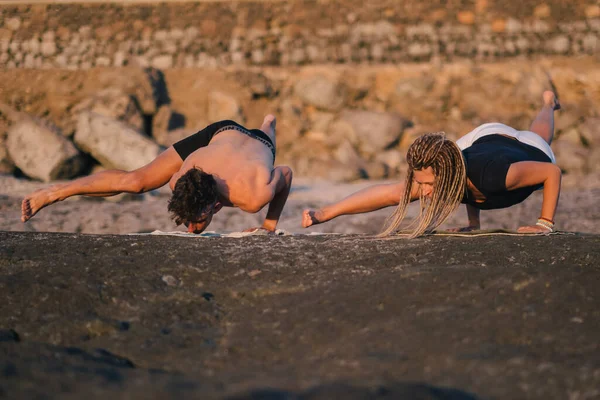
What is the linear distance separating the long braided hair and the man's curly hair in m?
0.96

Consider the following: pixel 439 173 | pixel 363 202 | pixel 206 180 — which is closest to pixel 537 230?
pixel 439 173

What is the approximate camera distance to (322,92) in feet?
34.7

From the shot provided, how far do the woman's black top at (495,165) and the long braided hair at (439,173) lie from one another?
11cm

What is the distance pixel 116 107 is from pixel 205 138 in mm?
5569

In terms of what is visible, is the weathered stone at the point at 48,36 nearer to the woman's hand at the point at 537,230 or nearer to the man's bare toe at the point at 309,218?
the man's bare toe at the point at 309,218

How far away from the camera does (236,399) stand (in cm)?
187

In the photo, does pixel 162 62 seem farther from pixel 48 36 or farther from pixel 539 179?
pixel 539 179

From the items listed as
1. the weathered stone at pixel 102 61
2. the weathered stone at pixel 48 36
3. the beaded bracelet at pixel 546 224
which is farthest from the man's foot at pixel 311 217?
the weathered stone at pixel 48 36

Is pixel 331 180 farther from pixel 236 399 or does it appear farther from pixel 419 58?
pixel 236 399

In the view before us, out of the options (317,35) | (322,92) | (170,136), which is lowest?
(170,136)

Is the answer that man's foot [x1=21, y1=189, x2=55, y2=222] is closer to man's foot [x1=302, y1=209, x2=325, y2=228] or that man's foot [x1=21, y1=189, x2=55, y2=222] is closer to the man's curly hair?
the man's curly hair

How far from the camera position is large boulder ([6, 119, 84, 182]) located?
868cm

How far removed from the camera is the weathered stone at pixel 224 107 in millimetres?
10445

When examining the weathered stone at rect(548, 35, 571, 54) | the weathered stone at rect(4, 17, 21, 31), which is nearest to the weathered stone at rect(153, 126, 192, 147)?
the weathered stone at rect(4, 17, 21, 31)
